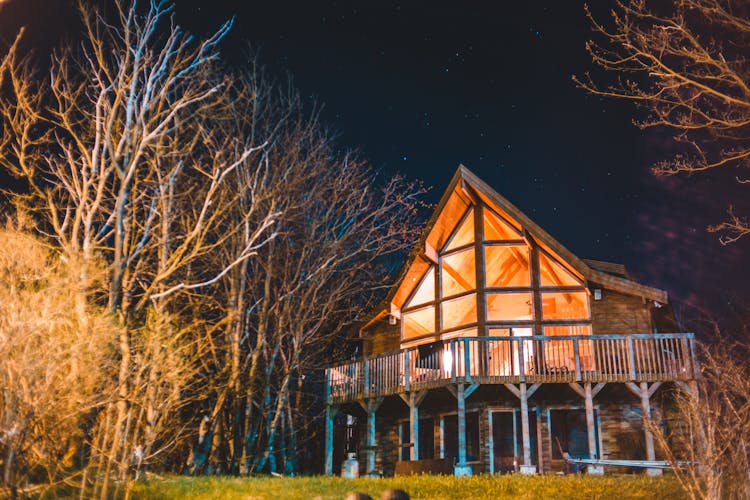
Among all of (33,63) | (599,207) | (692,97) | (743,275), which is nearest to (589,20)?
(692,97)

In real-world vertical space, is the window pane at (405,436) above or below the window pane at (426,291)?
below

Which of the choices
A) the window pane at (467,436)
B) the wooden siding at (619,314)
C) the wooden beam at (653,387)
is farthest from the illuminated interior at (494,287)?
the window pane at (467,436)

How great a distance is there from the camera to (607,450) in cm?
1800

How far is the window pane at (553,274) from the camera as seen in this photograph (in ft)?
A: 62.5

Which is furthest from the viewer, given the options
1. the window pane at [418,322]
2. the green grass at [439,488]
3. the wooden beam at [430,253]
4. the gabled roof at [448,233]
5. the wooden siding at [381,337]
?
the wooden siding at [381,337]

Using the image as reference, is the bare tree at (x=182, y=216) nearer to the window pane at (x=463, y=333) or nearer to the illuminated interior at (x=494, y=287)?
the illuminated interior at (x=494, y=287)

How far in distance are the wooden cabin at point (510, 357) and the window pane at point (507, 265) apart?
3 centimetres

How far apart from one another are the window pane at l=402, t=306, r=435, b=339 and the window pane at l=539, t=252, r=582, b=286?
12.3ft

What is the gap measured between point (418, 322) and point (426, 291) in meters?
1.10

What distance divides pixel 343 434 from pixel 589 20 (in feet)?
64.5

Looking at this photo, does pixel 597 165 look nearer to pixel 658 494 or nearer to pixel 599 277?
pixel 599 277

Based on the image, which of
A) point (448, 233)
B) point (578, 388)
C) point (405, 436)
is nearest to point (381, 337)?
point (405, 436)

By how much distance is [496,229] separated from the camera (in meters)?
20.1

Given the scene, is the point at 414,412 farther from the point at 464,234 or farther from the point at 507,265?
the point at 464,234
